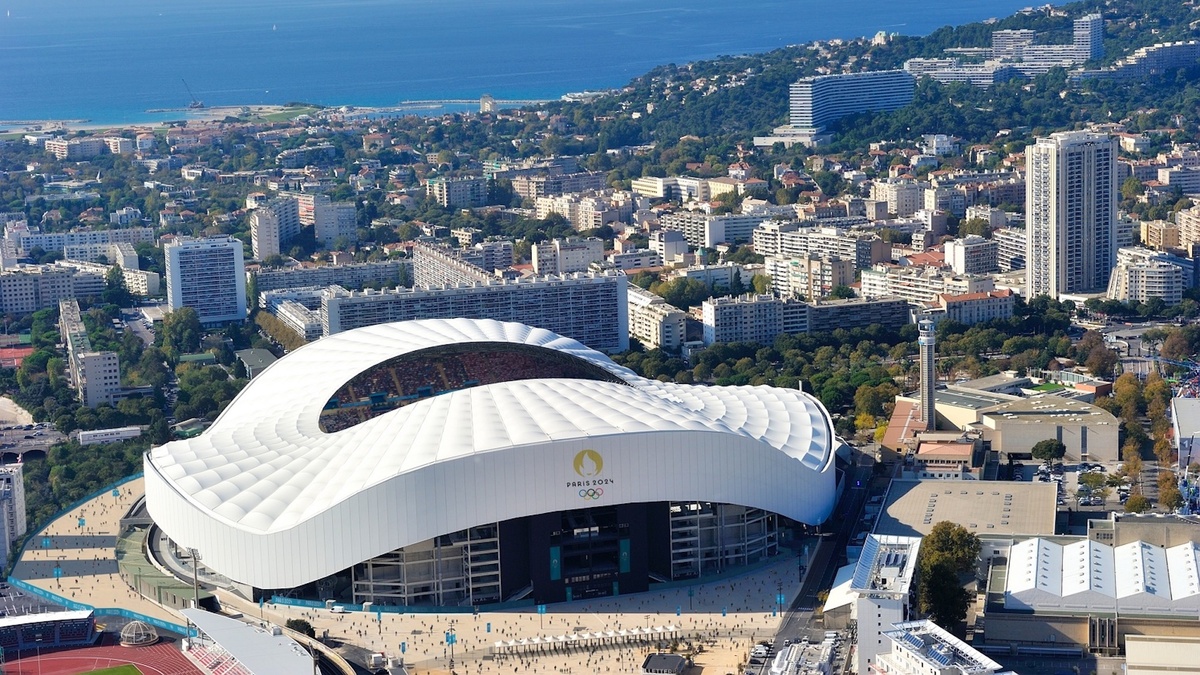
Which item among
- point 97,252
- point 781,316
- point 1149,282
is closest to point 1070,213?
point 1149,282

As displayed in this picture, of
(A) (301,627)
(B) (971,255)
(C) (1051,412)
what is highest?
(B) (971,255)

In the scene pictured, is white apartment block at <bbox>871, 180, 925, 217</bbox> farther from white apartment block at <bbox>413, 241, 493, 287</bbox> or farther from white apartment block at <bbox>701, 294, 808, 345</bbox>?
white apartment block at <bbox>701, 294, 808, 345</bbox>

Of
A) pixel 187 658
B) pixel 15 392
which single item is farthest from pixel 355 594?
pixel 15 392

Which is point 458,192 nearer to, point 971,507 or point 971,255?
point 971,255

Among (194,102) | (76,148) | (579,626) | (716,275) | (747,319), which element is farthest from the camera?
(194,102)

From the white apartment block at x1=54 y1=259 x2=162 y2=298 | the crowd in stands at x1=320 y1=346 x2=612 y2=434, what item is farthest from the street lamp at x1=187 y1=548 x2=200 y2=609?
the white apartment block at x1=54 y1=259 x2=162 y2=298

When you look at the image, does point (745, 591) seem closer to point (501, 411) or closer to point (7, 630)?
point (501, 411)
